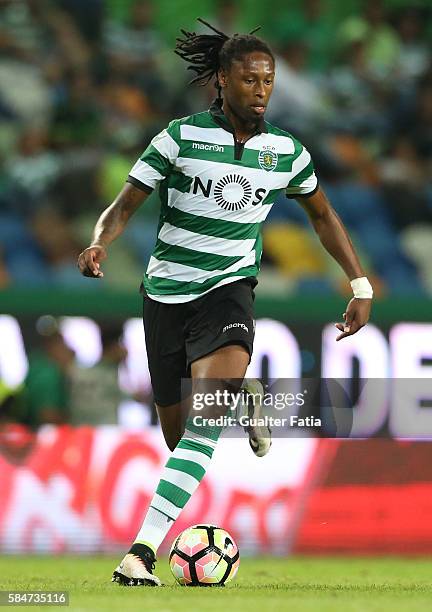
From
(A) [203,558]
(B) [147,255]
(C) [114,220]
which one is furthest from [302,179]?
(B) [147,255]

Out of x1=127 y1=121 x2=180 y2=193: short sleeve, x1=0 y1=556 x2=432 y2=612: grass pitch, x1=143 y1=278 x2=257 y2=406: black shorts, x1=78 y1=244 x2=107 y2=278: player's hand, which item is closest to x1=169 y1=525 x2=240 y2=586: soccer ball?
x1=0 y1=556 x2=432 y2=612: grass pitch

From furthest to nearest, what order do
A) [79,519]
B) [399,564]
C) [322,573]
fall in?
[79,519] → [399,564] → [322,573]

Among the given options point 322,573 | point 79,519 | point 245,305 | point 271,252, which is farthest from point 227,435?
point 245,305

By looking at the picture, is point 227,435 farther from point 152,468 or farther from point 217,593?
point 217,593

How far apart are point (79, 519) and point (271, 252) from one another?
11.4 ft

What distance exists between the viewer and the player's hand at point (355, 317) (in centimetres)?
630

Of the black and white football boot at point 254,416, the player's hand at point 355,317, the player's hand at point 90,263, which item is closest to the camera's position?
the player's hand at point 90,263

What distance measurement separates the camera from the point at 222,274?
614 centimetres

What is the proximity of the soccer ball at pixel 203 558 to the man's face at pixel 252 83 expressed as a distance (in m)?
1.76

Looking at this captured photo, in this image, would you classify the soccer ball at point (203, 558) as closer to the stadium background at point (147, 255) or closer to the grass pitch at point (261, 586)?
the grass pitch at point (261, 586)

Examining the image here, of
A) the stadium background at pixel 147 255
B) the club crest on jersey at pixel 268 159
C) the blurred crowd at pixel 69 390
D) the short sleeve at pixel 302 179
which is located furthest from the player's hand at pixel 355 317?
the blurred crowd at pixel 69 390

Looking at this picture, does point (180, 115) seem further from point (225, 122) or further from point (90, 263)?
point (90, 263)

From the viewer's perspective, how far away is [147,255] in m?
11.6

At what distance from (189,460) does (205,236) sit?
958 millimetres
